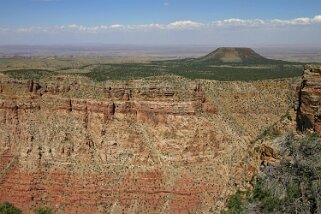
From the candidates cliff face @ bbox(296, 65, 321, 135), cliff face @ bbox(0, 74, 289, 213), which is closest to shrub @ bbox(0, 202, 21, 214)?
cliff face @ bbox(0, 74, 289, 213)

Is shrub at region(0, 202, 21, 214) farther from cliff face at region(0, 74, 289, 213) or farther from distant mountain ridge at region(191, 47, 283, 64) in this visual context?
distant mountain ridge at region(191, 47, 283, 64)

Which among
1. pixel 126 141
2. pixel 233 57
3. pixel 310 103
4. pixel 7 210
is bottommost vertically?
pixel 7 210

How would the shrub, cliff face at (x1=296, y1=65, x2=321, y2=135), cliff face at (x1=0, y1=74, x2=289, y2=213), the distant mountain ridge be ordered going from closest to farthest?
cliff face at (x1=296, y1=65, x2=321, y2=135) < the shrub < cliff face at (x1=0, y1=74, x2=289, y2=213) < the distant mountain ridge

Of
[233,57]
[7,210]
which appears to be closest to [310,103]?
[7,210]

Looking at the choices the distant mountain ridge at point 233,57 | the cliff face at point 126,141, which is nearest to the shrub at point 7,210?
the cliff face at point 126,141

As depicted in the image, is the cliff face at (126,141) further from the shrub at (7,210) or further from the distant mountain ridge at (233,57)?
the distant mountain ridge at (233,57)

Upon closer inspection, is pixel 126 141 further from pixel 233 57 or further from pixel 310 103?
pixel 233 57

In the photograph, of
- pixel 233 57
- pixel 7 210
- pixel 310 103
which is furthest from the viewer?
pixel 233 57
